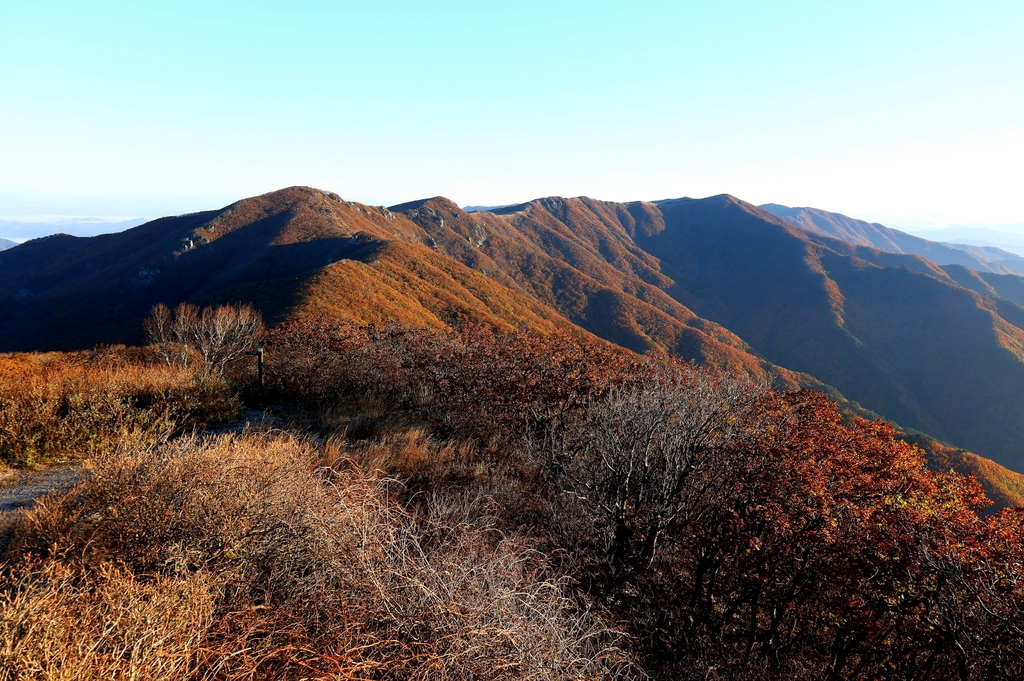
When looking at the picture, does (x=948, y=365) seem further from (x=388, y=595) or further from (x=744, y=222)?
(x=388, y=595)

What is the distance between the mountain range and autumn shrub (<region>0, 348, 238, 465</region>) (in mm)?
28519

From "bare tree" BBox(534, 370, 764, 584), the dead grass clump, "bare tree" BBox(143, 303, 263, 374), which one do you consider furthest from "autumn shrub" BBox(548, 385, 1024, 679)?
"bare tree" BBox(143, 303, 263, 374)

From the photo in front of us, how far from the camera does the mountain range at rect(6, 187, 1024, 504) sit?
58750 mm

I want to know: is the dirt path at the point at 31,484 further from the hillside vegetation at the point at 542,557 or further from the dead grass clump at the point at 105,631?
the dead grass clump at the point at 105,631

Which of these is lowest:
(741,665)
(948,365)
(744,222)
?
(948,365)

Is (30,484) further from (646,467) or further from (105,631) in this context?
(646,467)

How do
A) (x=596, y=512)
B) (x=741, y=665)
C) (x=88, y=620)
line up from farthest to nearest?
(x=596, y=512)
(x=741, y=665)
(x=88, y=620)

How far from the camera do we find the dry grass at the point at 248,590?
2.16 metres

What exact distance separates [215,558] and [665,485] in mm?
4957

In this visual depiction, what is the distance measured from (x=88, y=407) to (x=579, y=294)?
366 ft

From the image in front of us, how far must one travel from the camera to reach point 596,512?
576 cm

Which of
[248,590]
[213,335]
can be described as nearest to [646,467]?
[248,590]

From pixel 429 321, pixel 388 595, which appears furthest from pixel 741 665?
pixel 429 321

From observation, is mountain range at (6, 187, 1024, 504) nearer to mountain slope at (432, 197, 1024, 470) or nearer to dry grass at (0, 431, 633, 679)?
mountain slope at (432, 197, 1024, 470)
